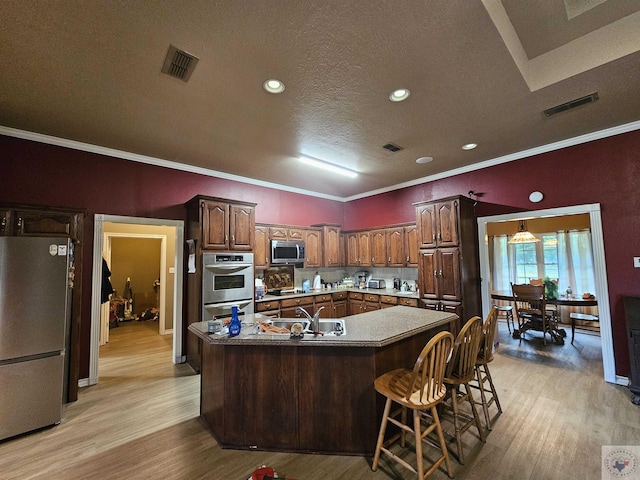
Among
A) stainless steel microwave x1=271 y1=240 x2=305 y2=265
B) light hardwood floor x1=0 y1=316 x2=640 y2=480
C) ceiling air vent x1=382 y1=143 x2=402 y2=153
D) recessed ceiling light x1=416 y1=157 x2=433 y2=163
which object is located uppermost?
ceiling air vent x1=382 y1=143 x2=402 y2=153

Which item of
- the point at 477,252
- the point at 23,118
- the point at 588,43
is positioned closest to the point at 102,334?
the point at 23,118

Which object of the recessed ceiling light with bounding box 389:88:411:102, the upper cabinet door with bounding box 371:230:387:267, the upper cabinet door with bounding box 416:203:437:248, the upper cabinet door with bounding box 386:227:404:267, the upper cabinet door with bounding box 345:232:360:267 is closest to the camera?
the recessed ceiling light with bounding box 389:88:411:102

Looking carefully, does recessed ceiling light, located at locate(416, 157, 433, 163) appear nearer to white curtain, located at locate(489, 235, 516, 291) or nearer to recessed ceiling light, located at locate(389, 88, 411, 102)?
recessed ceiling light, located at locate(389, 88, 411, 102)

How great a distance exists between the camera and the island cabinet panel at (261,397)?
2127 millimetres

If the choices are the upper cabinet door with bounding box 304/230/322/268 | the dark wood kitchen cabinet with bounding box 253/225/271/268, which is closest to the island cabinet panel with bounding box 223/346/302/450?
the dark wood kitchen cabinet with bounding box 253/225/271/268

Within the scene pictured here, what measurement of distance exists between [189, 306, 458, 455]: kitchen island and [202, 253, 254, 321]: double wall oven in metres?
1.61

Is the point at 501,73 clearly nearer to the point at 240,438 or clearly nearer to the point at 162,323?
the point at 240,438

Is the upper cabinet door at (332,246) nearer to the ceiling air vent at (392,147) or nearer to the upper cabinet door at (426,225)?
the upper cabinet door at (426,225)

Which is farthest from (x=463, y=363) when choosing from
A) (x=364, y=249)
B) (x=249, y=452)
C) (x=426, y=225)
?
(x=364, y=249)

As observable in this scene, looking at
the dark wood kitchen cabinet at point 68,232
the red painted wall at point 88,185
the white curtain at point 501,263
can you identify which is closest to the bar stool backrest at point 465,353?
the dark wood kitchen cabinet at point 68,232

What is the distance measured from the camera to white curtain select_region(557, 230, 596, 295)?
18.0 feet

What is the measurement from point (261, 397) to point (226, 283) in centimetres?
203

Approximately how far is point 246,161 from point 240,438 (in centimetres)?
342

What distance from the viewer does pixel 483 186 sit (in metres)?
4.28
